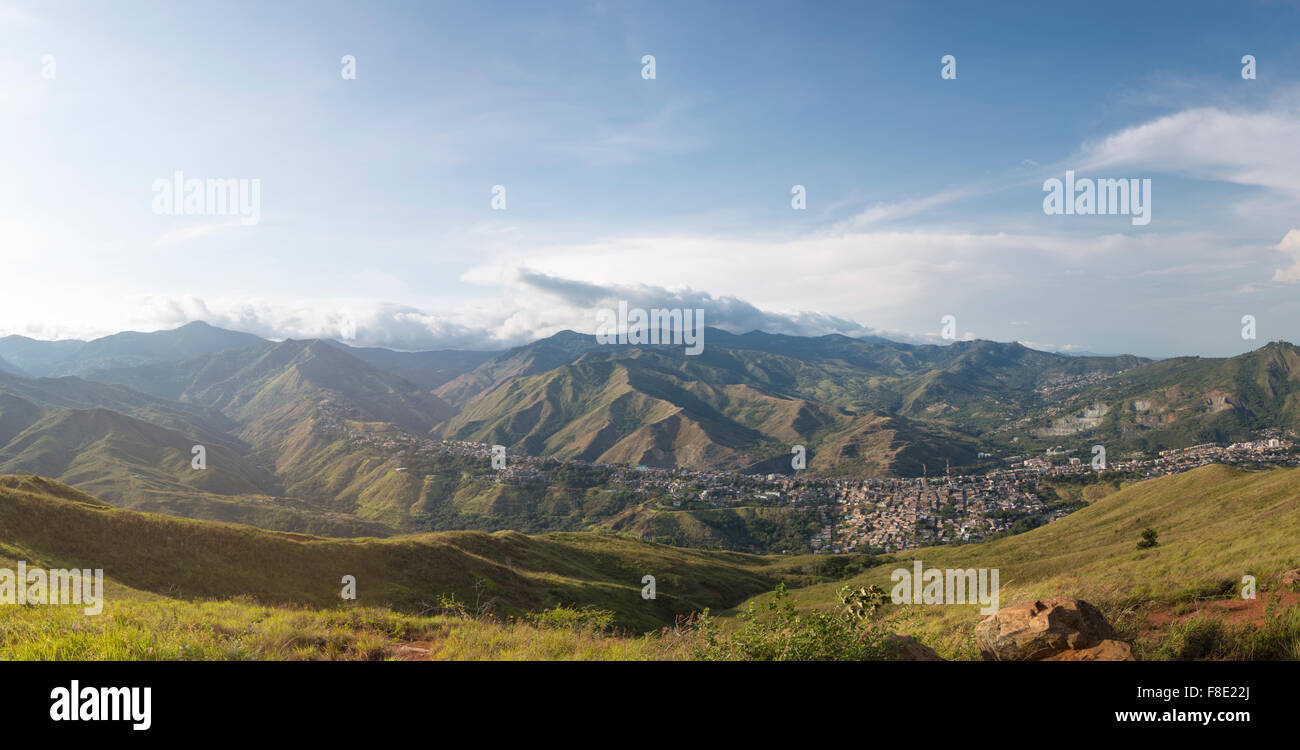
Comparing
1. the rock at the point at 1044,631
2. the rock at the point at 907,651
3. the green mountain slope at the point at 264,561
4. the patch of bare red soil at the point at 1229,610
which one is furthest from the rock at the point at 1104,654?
the green mountain slope at the point at 264,561

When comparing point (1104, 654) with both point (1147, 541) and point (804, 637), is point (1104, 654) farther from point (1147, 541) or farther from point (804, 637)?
point (1147, 541)

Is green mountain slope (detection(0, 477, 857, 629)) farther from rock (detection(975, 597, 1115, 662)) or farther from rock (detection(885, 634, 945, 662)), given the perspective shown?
rock (detection(975, 597, 1115, 662))

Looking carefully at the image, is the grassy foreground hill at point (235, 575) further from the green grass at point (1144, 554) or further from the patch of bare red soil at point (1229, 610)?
the patch of bare red soil at point (1229, 610)
